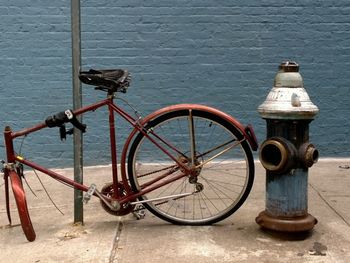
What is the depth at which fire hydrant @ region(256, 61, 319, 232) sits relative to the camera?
3.73 metres

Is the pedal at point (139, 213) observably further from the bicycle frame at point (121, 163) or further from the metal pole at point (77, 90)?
the metal pole at point (77, 90)

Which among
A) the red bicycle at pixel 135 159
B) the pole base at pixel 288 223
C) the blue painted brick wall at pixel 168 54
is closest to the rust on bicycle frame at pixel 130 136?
the red bicycle at pixel 135 159

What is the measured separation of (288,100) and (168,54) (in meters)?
2.69

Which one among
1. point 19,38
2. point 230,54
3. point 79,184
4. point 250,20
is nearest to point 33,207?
point 79,184

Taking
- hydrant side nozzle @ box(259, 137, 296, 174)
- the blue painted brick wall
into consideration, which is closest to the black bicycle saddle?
hydrant side nozzle @ box(259, 137, 296, 174)

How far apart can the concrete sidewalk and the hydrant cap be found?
94 cm

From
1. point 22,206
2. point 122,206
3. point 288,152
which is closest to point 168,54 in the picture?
point 122,206

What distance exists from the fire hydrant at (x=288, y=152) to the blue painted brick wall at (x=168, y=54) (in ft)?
8.01

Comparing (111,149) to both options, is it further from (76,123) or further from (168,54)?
(168,54)

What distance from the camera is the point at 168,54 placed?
6164 mm

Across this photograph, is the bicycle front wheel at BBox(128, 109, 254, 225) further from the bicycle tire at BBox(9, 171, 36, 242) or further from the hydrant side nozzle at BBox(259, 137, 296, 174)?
the bicycle tire at BBox(9, 171, 36, 242)

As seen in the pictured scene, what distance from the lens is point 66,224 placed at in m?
4.34

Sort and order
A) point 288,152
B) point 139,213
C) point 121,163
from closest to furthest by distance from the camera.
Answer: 1. point 288,152
2. point 121,163
3. point 139,213

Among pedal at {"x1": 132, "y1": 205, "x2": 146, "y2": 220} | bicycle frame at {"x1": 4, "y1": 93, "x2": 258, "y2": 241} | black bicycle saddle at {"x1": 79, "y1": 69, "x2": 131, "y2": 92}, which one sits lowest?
pedal at {"x1": 132, "y1": 205, "x2": 146, "y2": 220}
